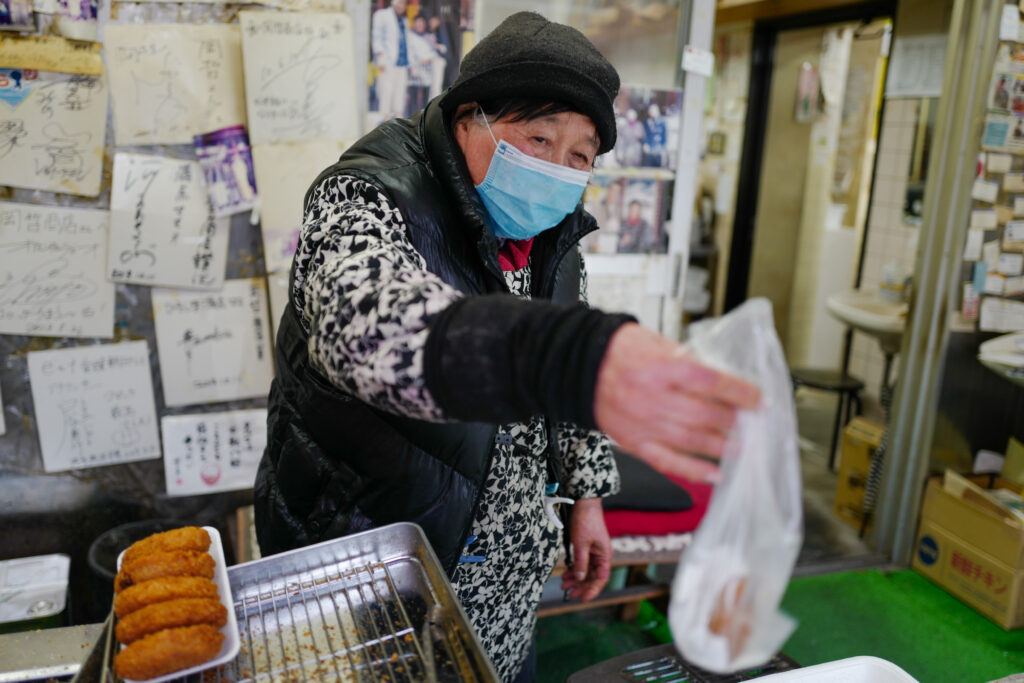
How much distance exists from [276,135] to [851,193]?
410 cm

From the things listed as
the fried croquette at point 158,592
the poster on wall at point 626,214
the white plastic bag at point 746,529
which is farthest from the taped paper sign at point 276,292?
the white plastic bag at point 746,529

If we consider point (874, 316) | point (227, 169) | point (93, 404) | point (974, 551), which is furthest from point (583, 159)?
point (874, 316)

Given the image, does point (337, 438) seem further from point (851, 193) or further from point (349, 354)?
point (851, 193)

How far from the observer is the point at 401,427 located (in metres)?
1.12

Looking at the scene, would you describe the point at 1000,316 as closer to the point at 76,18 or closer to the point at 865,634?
the point at 865,634

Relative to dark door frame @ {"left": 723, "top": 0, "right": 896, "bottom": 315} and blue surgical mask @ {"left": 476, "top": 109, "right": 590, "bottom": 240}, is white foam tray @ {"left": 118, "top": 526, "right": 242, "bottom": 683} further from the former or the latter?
dark door frame @ {"left": 723, "top": 0, "right": 896, "bottom": 315}

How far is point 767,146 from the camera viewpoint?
206 inches

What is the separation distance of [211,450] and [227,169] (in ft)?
2.98

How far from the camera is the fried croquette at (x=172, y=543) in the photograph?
1044 millimetres

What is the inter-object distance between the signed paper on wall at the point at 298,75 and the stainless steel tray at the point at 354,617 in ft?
4.99

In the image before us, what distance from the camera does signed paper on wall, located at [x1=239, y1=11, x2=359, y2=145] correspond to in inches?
83.9

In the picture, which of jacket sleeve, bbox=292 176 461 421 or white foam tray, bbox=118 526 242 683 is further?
white foam tray, bbox=118 526 242 683

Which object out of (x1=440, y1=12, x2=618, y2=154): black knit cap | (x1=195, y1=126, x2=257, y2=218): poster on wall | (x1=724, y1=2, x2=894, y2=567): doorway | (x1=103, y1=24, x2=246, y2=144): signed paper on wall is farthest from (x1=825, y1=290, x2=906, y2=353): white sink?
(x1=103, y1=24, x2=246, y2=144): signed paper on wall

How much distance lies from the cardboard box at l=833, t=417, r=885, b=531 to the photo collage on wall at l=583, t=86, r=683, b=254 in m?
1.47
